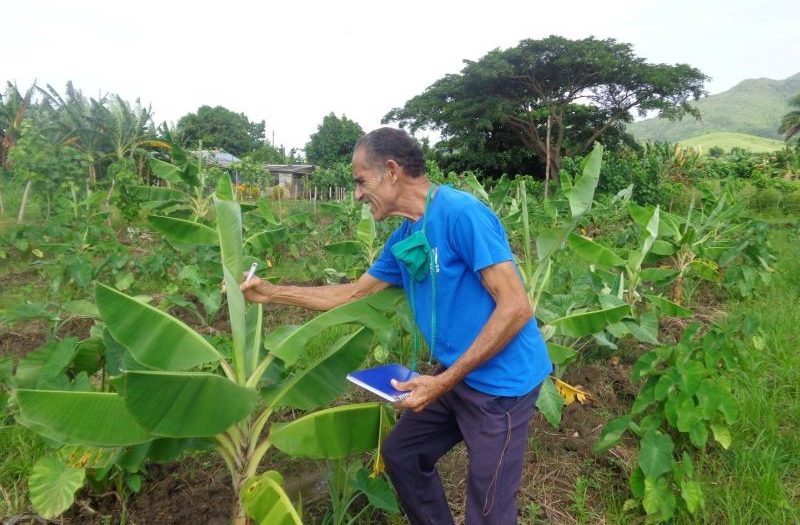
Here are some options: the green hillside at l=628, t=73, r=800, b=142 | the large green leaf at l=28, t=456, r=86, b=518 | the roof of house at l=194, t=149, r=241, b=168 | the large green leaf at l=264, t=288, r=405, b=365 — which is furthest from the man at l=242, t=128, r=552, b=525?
the green hillside at l=628, t=73, r=800, b=142

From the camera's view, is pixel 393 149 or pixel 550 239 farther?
pixel 550 239

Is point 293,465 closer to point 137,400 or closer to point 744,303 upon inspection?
point 137,400

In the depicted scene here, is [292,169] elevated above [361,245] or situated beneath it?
situated beneath

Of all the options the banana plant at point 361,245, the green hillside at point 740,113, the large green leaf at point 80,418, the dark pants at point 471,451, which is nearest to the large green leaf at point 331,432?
the dark pants at point 471,451

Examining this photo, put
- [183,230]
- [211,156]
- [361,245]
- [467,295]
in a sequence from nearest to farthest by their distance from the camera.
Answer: [467,295] < [183,230] < [361,245] < [211,156]

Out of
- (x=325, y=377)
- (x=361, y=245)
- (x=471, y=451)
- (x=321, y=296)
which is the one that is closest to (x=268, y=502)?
(x=325, y=377)

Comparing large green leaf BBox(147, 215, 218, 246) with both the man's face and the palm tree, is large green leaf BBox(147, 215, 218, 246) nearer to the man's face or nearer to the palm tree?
the man's face

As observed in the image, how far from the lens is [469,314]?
1.89 m

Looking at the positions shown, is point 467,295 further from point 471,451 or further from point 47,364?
point 47,364

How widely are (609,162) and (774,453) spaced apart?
60.2ft

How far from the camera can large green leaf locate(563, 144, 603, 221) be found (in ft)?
8.96

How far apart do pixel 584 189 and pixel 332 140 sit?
148ft

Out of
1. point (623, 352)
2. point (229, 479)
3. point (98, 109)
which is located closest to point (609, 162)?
point (623, 352)

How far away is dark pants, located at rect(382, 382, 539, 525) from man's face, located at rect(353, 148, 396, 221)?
74cm
